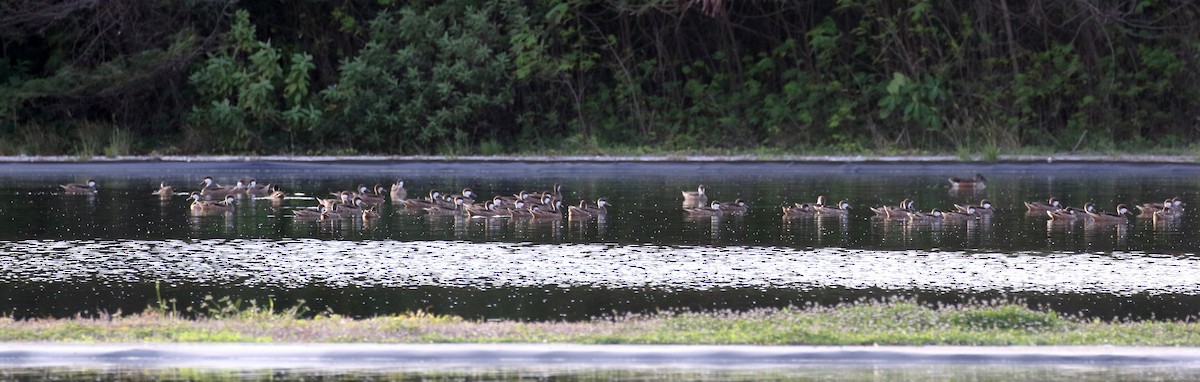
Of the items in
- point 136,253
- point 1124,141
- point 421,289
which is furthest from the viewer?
point 1124,141

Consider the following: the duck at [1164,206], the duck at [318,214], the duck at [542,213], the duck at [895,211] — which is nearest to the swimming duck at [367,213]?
the duck at [318,214]

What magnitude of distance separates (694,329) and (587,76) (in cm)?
2873

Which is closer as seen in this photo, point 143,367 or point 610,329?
point 143,367

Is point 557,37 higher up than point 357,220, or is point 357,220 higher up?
point 557,37

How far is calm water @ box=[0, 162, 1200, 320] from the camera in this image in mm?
14711

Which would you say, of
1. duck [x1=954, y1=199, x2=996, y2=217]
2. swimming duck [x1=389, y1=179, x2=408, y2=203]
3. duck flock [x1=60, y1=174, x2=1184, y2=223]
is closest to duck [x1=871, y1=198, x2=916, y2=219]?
duck flock [x1=60, y1=174, x2=1184, y2=223]

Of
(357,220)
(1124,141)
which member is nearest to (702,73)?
(1124,141)

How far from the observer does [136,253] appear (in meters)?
18.5

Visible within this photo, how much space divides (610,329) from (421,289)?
4.01 meters

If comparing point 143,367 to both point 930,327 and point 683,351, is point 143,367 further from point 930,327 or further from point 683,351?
point 930,327

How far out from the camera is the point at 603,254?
728 inches

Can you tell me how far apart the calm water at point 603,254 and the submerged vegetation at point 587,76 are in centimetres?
751

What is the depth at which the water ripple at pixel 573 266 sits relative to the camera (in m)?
15.8

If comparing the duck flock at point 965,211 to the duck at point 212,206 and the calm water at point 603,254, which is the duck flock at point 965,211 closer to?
the calm water at point 603,254
